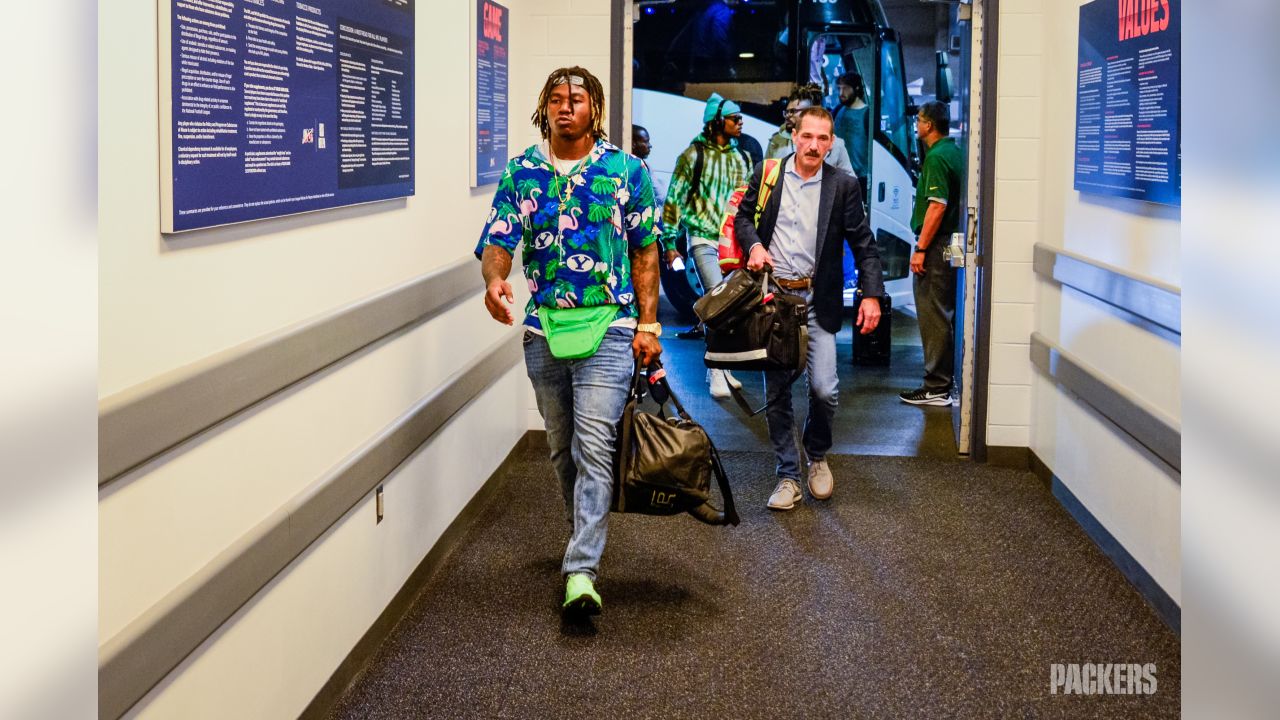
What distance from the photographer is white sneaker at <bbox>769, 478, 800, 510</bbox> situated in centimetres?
525

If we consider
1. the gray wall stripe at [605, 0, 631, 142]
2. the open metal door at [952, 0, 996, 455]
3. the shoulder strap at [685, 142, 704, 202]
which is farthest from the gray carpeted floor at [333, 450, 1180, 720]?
the shoulder strap at [685, 142, 704, 202]

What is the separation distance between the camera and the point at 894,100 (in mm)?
10312

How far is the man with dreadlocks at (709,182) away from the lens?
25.0ft

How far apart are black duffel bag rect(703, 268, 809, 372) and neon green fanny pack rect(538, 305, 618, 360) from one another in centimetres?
116

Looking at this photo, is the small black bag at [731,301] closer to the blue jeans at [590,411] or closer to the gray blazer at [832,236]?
the gray blazer at [832,236]

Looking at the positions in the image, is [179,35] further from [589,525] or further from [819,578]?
[819,578]

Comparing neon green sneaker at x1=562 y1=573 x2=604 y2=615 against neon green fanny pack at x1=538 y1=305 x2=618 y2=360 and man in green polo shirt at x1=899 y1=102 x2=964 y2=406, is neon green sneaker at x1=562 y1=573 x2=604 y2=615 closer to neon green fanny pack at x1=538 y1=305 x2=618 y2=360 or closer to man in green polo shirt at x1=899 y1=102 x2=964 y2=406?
neon green fanny pack at x1=538 y1=305 x2=618 y2=360

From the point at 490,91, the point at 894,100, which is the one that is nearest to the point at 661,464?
the point at 490,91

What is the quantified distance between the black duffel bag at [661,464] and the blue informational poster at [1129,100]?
1.64 metres

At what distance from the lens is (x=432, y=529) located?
4.34 meters

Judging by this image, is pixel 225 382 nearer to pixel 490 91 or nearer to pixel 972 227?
pixel 490 91

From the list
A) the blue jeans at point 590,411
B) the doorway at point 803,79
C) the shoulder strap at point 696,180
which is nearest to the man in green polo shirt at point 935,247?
the doorway at point 803,79
